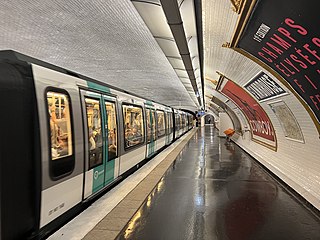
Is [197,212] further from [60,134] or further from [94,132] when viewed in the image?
[60,134]

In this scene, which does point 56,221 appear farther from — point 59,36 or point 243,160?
point 243,160

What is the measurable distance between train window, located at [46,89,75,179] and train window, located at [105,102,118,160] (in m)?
1.41

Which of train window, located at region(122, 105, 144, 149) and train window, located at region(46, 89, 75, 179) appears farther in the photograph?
train window, located at region(122, 105, 144, 149)

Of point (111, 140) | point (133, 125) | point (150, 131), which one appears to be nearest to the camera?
point (111, 140)

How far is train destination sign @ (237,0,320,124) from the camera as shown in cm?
238

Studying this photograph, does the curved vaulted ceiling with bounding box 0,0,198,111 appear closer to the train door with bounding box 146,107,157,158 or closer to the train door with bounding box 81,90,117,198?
the train door with bounding box 81,90,117,198

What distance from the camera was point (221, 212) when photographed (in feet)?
13.6

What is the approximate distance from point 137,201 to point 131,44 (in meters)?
4.17

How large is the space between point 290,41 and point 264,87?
124 inches

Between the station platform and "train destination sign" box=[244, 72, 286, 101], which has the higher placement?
"train destination sign" box=[244, 72, 286, 101]

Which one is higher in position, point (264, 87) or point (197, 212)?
point (264, 87)

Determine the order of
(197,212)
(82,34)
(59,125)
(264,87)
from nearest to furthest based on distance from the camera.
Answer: (59,125)
(197,212)
(264,87)
(82,34)

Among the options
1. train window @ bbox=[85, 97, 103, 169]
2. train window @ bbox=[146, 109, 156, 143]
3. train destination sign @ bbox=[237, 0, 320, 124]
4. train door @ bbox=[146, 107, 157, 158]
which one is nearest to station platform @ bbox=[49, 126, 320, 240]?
train window @ bbox=[85, 97, 103, 169]

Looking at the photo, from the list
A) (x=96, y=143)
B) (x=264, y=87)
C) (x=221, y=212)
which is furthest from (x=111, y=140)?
(x=264, y=87)
